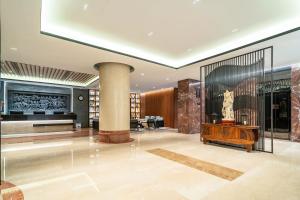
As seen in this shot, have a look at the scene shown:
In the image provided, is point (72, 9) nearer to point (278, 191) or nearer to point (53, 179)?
point (53, 179)

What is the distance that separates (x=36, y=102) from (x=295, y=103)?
15.4 metres

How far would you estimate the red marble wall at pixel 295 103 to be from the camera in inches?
300

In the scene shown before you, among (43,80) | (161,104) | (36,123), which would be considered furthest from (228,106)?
(43,80)

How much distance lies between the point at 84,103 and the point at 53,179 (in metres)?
11.3

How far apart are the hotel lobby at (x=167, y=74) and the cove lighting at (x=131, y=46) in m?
0.03

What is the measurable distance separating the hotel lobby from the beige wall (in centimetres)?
4

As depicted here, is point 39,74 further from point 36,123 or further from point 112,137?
point 112,137

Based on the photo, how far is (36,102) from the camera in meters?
12.6

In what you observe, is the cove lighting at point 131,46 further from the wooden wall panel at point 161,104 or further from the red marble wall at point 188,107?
the wooden wall panel at point 161,104

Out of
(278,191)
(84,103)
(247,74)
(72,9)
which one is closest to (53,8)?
(72,9)

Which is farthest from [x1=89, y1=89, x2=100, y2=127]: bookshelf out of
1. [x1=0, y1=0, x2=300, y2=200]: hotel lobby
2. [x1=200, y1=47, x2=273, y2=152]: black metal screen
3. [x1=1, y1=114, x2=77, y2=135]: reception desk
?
[x1=200, y1=47, x2=273, y2=152]: black metal screen

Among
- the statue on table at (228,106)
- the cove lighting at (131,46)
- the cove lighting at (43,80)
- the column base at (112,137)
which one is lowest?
the column base at (112,137)

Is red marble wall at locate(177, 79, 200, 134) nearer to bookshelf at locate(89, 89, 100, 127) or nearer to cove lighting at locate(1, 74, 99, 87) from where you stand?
cove lighting at locate(1, 74, 99, 87)

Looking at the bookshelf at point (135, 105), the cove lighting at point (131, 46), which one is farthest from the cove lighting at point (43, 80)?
the bookshelf at point (135, 105)
